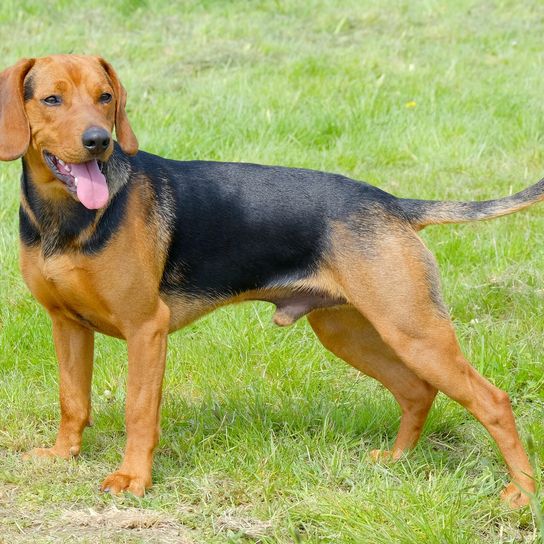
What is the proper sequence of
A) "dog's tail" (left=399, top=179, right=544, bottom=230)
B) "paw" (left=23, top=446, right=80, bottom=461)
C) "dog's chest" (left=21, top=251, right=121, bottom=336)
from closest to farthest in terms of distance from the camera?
1. "dog's chest" (left=21, top=251, right=121, bottom=336)
2. "dog's tail" (left=399, top=179, right=544, bottom=230)
3. "paw" (left=23, top=446, right=80, bottom=461)

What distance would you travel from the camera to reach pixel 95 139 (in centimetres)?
411

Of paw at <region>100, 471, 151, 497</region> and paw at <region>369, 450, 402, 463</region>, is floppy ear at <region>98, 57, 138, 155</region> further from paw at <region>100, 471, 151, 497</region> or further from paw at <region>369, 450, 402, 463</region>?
paw at <region>369, 450, 402, 463</region>

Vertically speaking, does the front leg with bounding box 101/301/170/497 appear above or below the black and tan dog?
below

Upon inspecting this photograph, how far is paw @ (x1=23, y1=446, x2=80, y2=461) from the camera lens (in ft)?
15.8

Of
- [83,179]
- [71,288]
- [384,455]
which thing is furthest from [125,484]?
[83,179]

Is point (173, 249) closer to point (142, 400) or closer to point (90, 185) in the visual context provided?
point (90, 185)

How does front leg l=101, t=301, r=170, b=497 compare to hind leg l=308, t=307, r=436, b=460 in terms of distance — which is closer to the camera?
front leg l=101, t=301, r=170, b=497

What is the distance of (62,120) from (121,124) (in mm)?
372

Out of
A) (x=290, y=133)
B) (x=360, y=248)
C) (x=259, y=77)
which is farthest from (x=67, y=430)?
(x=259, y=77)

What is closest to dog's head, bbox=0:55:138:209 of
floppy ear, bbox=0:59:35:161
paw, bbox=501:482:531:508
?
floppy ear, bbox=0:59:35:161

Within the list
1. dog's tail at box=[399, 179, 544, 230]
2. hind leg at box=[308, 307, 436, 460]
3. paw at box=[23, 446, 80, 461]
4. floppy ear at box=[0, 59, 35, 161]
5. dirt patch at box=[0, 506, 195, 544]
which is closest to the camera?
dirt patch at box=[0, 506, 195, 544]

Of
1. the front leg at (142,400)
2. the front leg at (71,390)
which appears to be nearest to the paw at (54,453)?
the front leg at (71,390)

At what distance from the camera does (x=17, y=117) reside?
424 cm

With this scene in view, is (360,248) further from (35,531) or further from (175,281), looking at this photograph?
(35,531)
